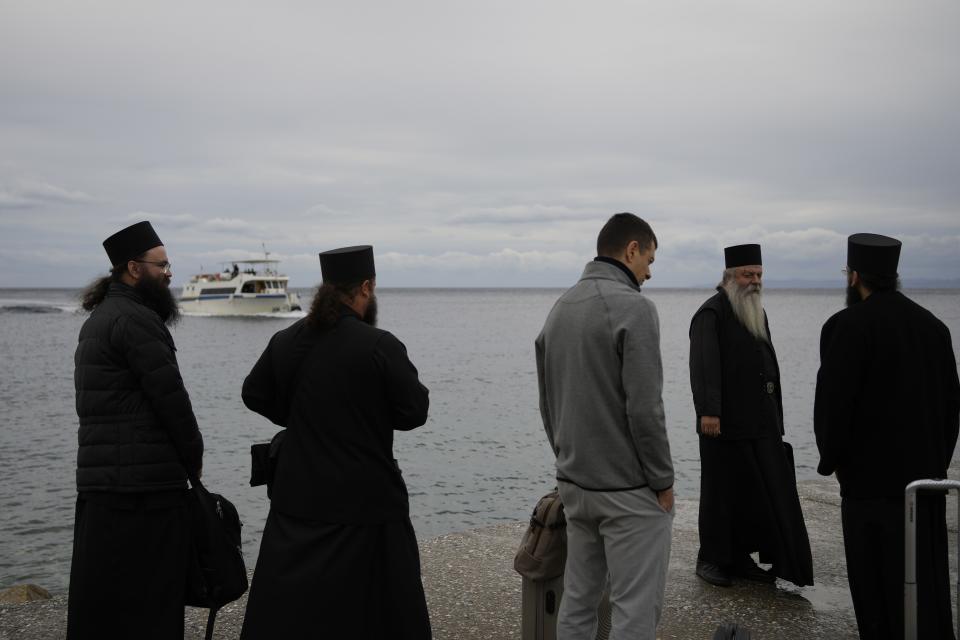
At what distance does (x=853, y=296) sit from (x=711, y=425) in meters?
1.40

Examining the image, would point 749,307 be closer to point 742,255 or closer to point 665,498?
point 742,255

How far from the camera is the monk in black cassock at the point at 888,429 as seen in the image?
3693mm

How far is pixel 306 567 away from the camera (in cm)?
315

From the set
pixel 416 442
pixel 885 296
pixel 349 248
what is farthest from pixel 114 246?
pixel 416 442

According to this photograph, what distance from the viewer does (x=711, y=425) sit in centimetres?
510

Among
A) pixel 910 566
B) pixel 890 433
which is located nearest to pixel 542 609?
pixel 910 566

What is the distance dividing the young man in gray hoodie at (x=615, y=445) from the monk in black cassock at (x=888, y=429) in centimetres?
98

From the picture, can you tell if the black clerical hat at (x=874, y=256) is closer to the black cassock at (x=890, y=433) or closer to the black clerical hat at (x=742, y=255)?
the black cassock at (x=890, y=433)

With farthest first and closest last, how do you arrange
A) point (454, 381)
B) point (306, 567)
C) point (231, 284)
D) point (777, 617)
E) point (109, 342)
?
point (231, 284) → point (454, 381) → point (777, 617) → point (109, 342) → point (306, 567)

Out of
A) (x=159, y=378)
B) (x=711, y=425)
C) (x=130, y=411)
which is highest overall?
(x=159, y=378)

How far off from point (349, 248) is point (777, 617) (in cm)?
325

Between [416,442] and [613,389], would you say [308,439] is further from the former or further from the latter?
[416,442]

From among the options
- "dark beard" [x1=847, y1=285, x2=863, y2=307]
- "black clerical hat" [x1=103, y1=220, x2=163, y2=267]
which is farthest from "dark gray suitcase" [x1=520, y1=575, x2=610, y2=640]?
"black clerical hat" [x1=103, y1=220, x2=163, y2=267]

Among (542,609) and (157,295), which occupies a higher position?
(157,295)
